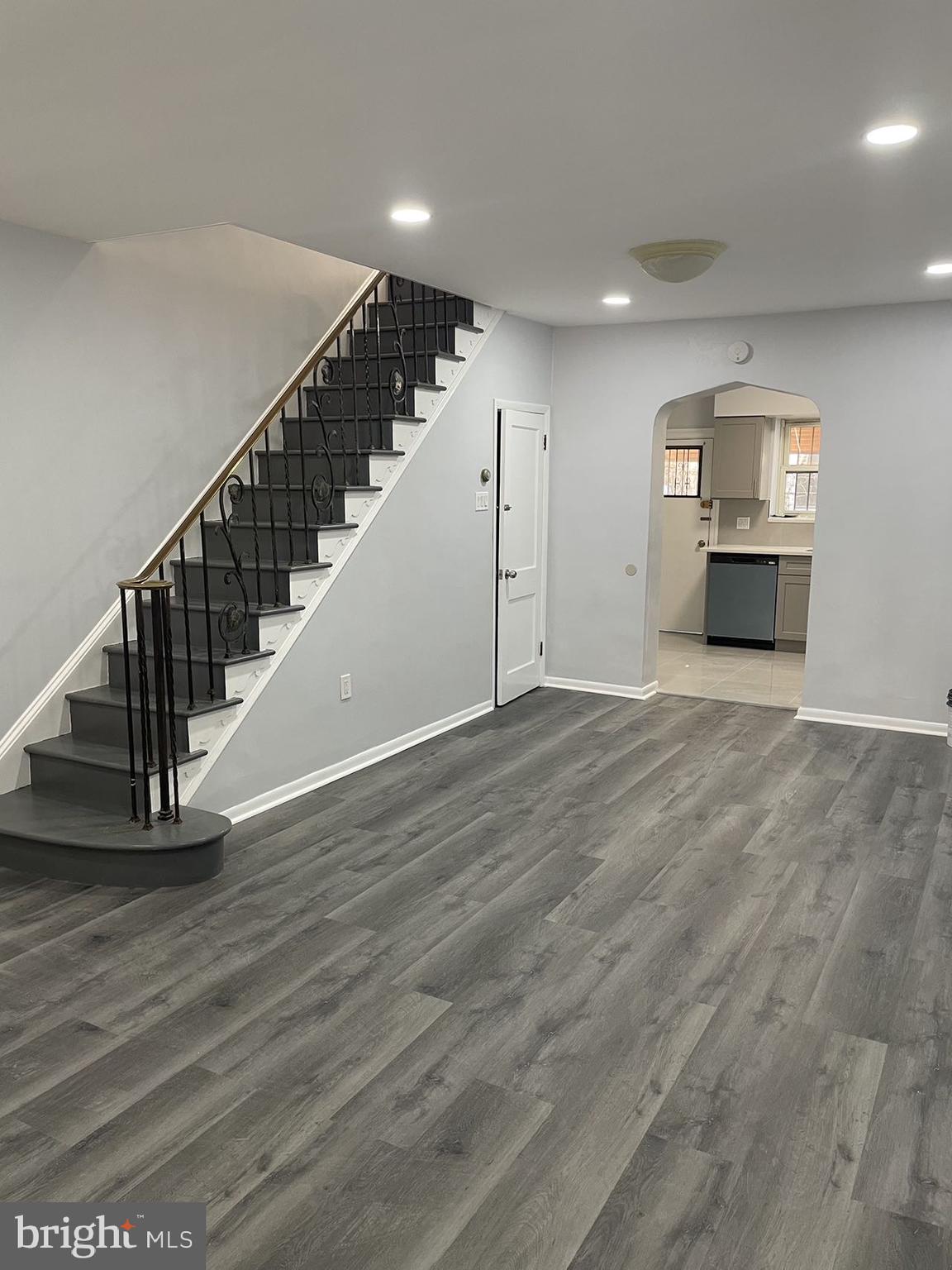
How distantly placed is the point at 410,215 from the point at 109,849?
2.77 meters

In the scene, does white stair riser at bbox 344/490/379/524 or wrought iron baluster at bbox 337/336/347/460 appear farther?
wrought iron baluster at bbox 337/336/347/460

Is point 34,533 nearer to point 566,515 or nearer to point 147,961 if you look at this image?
point 147,961

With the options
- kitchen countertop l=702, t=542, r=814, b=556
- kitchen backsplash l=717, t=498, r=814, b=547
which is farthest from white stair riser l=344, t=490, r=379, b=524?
kitchen backsplash l=717, t=498, r=814, b=547

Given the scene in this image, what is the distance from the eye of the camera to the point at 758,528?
9.53 metres

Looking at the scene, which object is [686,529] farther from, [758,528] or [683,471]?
[758,528]

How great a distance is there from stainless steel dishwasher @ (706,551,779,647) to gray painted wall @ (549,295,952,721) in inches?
91.8

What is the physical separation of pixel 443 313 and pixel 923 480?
3144 millimetres

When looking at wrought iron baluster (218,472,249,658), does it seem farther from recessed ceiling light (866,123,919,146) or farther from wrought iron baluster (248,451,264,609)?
recessed ceiling light (866,123,919,146)

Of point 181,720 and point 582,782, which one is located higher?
point 181,720

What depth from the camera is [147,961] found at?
3.23 metres

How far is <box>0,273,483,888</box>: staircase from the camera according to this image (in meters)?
3.83

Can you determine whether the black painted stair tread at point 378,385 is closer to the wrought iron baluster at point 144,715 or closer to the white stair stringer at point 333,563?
the white stair stringer at point 333,563

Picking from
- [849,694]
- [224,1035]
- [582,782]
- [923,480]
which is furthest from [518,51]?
[849,694]

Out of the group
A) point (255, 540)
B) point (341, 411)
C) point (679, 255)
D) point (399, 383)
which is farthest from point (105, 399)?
point (679, 255)
